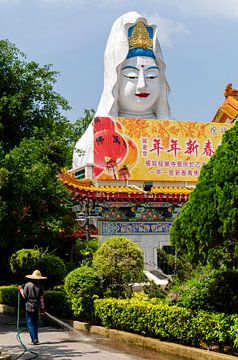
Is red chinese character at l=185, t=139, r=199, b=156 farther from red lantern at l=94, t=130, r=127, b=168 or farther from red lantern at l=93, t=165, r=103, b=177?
red lantern at l=93, t=165, r=103, b=177

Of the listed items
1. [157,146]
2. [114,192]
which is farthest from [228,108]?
[114,192]

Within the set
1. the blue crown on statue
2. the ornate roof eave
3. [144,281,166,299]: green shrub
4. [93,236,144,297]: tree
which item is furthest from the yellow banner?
[144,281,166,299]: green shrub

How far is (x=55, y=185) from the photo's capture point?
16766mm

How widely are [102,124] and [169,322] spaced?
451 inches

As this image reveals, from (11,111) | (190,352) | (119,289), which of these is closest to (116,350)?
(190,352)

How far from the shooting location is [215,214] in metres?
8.81

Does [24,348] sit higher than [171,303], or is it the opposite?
[171,303]

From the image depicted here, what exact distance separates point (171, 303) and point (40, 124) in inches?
364

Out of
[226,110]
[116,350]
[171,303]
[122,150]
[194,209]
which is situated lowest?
[116,350]

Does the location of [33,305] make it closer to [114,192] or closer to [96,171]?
[114,192]

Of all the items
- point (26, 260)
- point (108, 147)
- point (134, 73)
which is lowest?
point (26, 260)

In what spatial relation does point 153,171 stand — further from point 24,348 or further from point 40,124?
point 24,348

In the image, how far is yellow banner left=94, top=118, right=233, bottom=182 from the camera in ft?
67.2

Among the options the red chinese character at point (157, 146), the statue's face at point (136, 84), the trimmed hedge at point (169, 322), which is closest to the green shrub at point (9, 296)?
the trimmed hedge at point (169, 322)
